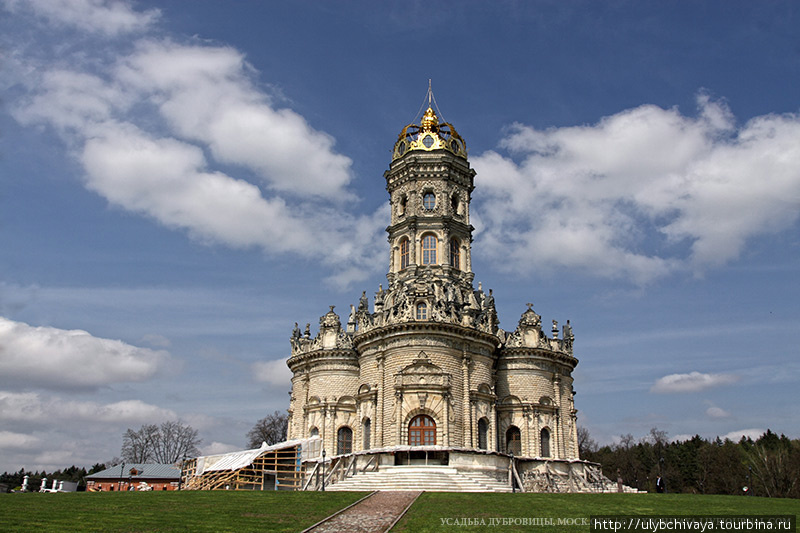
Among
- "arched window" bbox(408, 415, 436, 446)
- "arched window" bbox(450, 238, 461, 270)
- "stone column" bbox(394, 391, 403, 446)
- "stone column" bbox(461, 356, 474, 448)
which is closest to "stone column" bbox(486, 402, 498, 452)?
"stone column" bbox(461, 356, 474, 448)

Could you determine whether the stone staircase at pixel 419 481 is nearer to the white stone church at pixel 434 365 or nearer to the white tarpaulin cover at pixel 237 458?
the white stone church at pixel 434 365

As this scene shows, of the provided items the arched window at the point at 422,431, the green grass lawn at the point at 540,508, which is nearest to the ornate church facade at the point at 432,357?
the arched window at the point at 422,431

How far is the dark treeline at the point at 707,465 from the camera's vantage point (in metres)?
74.2

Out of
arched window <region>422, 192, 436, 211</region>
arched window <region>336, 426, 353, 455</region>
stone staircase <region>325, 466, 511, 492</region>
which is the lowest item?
stone staircase <region>325, 466, 511, 492</region>

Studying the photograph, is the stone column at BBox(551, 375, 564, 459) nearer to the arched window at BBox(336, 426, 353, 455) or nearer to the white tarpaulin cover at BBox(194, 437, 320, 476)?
the arched window at BBox(336, 426, 353, 455)

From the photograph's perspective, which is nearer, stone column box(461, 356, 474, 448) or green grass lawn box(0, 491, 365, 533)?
green grass lawn box(0, 491, 365, 533)

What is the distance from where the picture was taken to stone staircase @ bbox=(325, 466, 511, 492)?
120 ft

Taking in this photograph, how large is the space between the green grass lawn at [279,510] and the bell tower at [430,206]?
2631cm

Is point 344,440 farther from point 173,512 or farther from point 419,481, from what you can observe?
point 173,512

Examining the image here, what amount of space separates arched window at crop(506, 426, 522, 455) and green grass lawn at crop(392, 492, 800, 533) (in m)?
19.5

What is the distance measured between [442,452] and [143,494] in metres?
19.8

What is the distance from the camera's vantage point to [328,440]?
51.7 meters

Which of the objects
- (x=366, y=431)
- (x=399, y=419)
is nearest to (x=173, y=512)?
(x=399, y=419)

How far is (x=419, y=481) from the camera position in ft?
120
